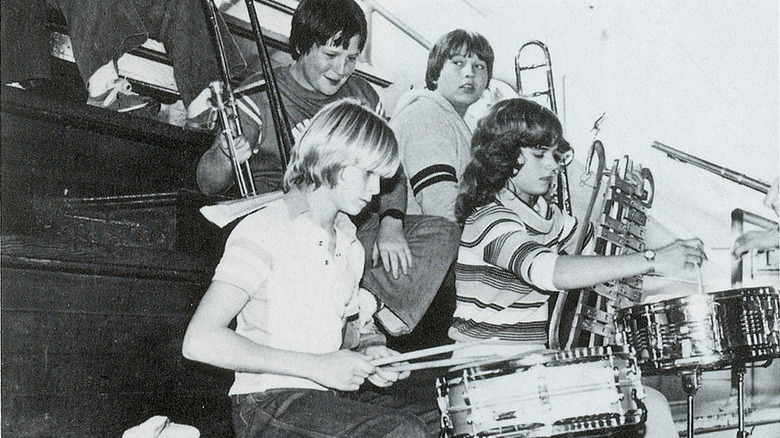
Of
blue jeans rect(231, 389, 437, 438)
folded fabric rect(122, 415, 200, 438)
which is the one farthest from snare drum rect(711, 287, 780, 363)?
folded fabric rect(122, 415, 200, 438)

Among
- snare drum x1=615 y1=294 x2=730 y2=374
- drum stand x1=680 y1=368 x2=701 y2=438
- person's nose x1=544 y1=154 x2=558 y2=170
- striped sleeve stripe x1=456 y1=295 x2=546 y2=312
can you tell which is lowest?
drum stand x1=680 y1=368 x2=701 y2=438

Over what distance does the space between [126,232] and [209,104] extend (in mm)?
533

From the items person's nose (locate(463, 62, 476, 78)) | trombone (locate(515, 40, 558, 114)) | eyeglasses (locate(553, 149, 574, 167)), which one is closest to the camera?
eyeglasses (locate(553, 149, 574, 167))

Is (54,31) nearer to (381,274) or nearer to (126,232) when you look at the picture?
(126,232)

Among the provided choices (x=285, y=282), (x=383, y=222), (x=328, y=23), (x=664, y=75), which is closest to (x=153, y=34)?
(x=328, y=23)

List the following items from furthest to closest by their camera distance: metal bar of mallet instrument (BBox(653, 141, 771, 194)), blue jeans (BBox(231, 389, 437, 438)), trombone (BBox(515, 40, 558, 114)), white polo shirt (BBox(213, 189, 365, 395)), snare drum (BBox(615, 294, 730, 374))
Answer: trombone (BBox(515, 40, 558, 114)), metal bar of mallet instrument (BBox(653, 141, 771, 194)), snare drum (BBox(615, 294, 730, 374)), white polo shirt (BBox(213, 189, 365, 395)), blue jeans (BBox(231, 389, 437, 438))

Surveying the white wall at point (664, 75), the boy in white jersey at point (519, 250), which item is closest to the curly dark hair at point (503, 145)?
the boy in white jersey at point (519, 250)

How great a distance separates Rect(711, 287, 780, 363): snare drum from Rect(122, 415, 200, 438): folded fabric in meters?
1.41

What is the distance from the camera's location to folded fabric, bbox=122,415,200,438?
1.30 m

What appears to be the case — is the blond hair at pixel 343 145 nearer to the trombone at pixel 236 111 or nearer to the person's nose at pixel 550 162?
the trombone at pixel 236 111

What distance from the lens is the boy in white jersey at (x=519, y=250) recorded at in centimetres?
175

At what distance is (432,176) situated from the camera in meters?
2.32

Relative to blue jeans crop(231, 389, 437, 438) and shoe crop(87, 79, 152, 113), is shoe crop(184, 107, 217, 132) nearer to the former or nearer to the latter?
shoe crop(87, 79, 152, 113)

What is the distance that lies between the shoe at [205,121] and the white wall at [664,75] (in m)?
1.25
